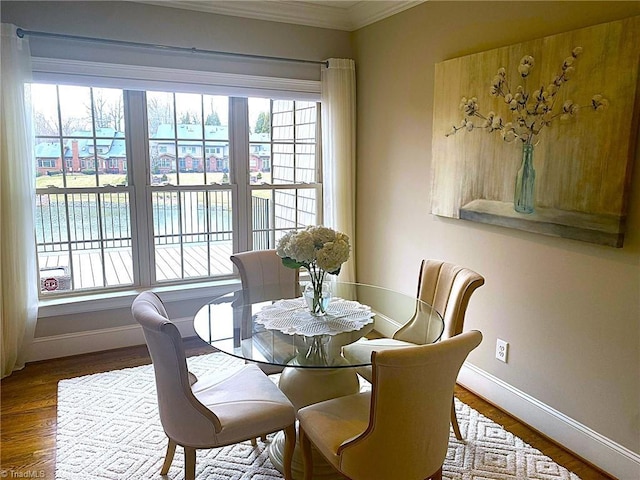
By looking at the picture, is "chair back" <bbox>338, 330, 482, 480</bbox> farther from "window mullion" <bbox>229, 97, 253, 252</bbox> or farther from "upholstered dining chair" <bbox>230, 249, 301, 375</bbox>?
A: "window mullion" <bbox>229, 97, 253, 252</bbox>

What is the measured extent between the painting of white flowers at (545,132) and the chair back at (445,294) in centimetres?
44

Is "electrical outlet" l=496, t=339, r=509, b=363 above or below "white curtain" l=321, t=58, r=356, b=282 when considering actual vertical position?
below

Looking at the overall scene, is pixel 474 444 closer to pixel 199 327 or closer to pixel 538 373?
pixel 538 373

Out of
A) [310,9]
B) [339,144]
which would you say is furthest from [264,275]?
[310,9]

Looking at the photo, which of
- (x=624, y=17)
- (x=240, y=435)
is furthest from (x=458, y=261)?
(x=240, y=435)

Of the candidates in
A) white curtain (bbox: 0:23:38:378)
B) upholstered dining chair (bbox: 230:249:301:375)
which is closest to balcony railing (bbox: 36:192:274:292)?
white curtain (bbox: 0:23:38:378)

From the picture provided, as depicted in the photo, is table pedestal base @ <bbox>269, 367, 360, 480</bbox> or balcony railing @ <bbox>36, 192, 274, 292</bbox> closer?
table pedestal base @ <bbox>269, 367, 360, 480</bbox>

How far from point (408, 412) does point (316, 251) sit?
84 centimetres

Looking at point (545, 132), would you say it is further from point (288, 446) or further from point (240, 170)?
point (240, 170)

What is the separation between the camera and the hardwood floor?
226 centimetres

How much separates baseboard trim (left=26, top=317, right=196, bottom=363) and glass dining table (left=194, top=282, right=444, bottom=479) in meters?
1.39

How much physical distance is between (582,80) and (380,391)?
171 cm

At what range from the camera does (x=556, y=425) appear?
247cm

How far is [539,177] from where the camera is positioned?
2.40m
